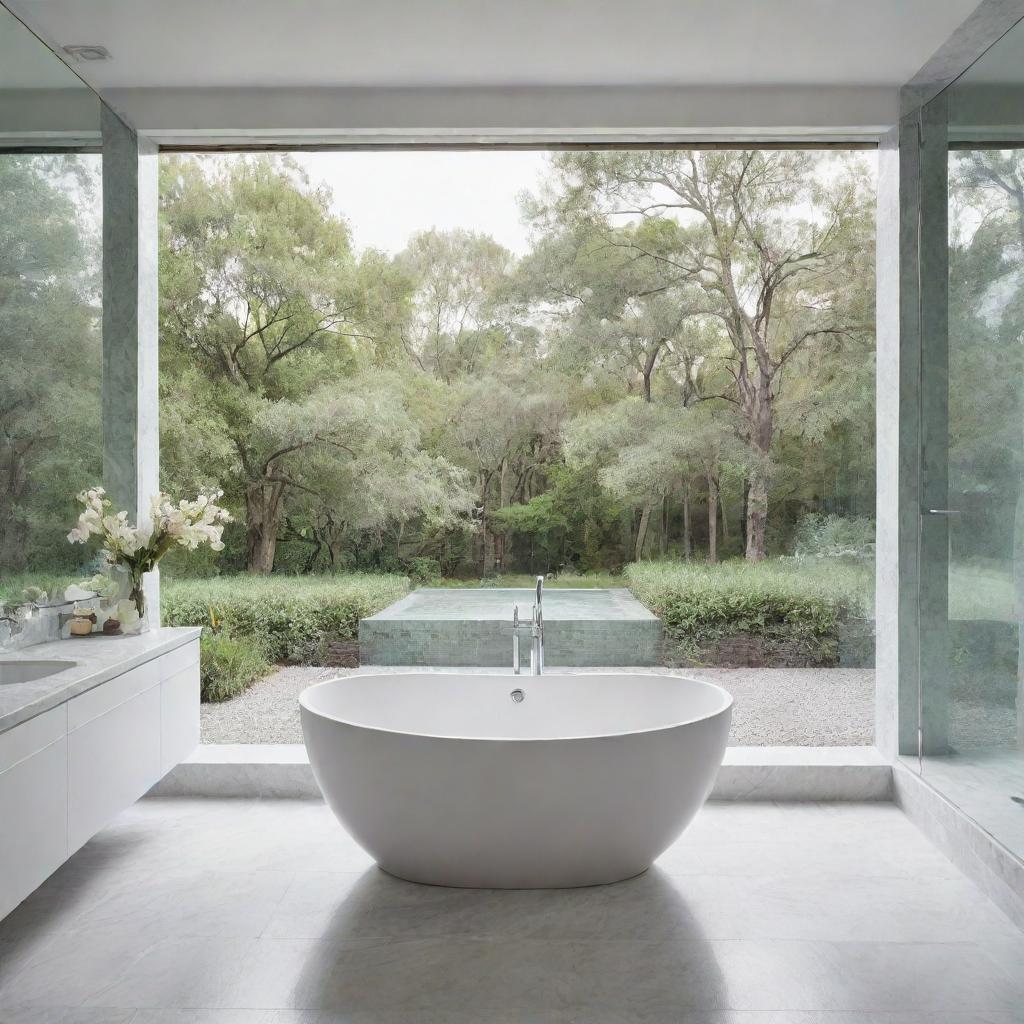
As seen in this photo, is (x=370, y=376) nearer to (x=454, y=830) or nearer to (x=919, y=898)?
(x=454, y=830)

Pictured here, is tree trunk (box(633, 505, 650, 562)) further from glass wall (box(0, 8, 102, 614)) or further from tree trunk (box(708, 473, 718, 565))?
glass wall (box(0, 8, 102, 614))

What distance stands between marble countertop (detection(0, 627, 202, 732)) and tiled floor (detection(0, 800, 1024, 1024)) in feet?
2.38

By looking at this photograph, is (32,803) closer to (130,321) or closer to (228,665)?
(228,665)

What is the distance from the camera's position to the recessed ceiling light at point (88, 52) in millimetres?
3225

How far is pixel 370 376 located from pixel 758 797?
2.51 m

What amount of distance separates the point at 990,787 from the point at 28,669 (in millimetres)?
3185

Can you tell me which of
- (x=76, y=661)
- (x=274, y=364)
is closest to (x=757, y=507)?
(x=274, y=364)

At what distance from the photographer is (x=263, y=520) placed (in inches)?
152

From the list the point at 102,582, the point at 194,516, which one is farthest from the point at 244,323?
the point at 102,582

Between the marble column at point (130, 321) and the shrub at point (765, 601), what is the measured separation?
2.21 metres

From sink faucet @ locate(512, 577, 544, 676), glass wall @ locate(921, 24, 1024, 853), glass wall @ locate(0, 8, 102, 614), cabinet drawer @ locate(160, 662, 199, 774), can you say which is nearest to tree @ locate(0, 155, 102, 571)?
glass wall @ locate(0, 8, 102, 614)

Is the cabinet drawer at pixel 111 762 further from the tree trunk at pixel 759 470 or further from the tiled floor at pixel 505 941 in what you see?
the tree trunk at pixel 759 470

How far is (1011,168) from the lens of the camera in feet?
8.80

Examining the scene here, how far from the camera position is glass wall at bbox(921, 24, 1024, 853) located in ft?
8.73
